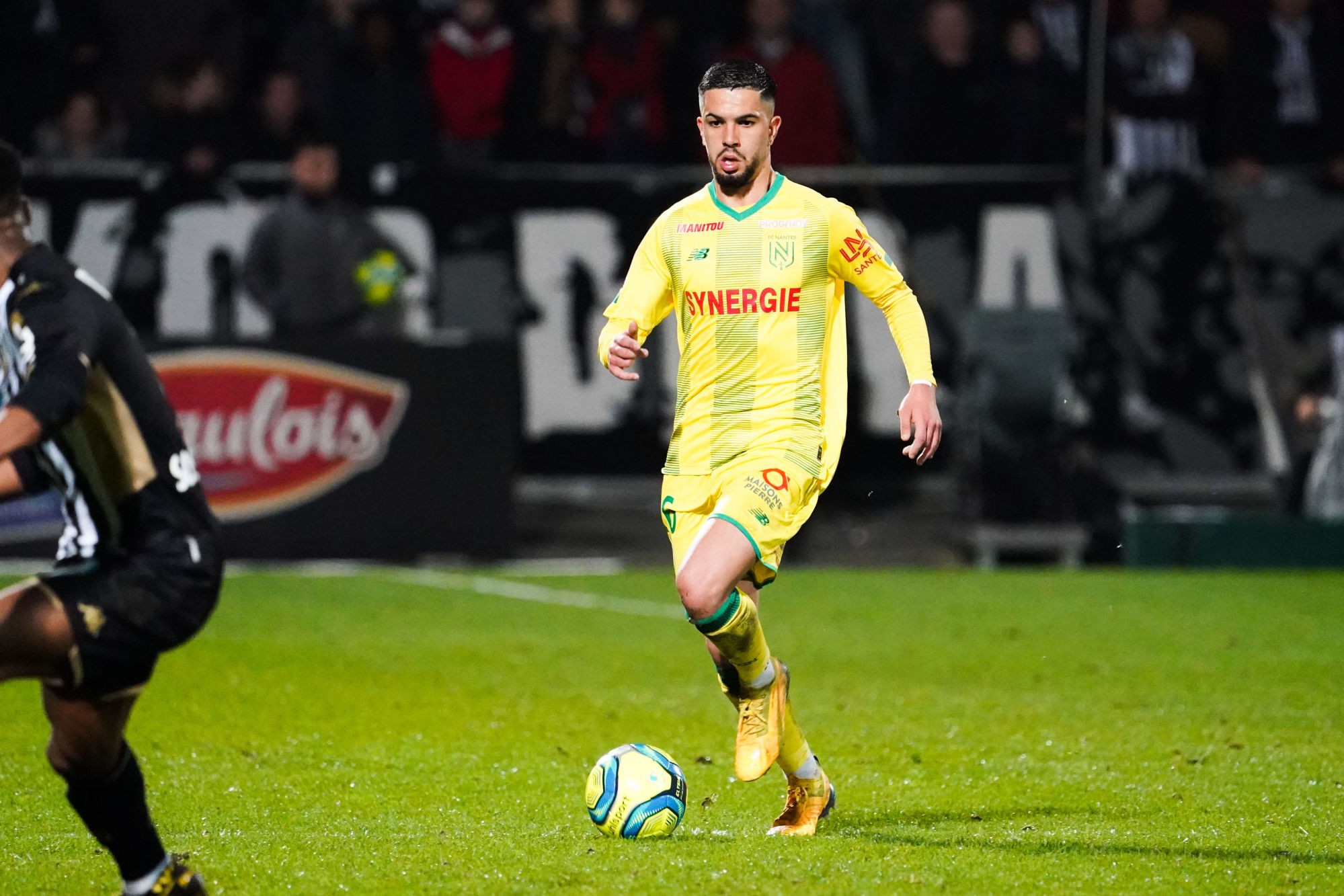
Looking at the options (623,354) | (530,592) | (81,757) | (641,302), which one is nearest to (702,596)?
(623,354)

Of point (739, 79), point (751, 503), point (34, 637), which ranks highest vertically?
point (739, 79)

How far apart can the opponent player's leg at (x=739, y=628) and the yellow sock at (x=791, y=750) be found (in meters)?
0.18

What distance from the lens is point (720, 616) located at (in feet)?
18.6

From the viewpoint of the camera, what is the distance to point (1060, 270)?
16.1m

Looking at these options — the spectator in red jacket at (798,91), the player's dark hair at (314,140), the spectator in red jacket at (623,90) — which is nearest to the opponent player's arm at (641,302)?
the player's dark hair at (314,140)

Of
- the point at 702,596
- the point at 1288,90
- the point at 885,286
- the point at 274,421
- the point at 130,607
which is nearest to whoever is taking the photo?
the point at 130,607

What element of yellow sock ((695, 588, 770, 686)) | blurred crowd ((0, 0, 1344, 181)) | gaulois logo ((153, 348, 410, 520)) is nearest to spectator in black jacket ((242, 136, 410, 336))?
gaulois logo ((153, 348, 410, 520))

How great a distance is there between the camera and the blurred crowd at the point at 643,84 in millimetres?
15812

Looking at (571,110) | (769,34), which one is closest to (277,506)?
(571,110)

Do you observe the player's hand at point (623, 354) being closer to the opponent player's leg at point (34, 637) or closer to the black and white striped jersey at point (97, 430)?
the black and white striped jersey at point (97, 430)

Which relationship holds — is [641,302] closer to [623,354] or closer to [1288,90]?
Result: [623,354]

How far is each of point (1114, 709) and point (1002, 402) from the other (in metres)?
5.83

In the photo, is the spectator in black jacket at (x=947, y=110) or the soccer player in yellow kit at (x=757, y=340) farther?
the spectator in black jacket at (x=947, y=110)

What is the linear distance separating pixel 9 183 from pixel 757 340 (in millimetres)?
2470
